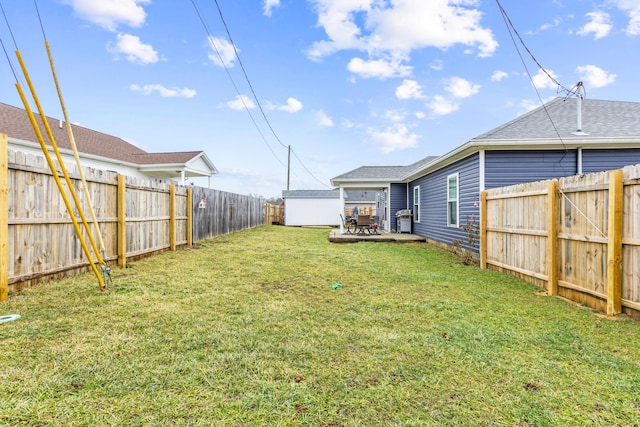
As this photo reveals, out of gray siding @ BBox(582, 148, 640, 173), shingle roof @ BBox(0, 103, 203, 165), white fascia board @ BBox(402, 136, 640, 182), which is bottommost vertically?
gray siding @ BBox(582, 148, 640, 173)

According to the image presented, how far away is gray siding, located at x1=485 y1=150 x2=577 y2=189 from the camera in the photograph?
727 centimetres

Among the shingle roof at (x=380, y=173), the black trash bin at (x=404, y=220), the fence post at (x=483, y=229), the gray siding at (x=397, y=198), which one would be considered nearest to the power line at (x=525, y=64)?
the fence post at (x=483, y=229)

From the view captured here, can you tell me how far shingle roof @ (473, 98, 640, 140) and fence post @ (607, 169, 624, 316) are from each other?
3.83m

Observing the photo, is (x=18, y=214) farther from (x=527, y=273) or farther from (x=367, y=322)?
(x=527, y=273)

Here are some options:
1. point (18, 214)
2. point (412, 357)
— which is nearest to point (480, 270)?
point (412, 357)

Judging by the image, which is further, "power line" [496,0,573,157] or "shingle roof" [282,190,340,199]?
"shingle roof" [282,190,340,199]

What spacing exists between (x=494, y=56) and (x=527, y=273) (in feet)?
23.1

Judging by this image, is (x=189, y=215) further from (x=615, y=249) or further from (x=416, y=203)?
(x=615, y=249)

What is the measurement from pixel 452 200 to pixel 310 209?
14690 millimetres

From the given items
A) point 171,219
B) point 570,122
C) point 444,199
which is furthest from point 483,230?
point 171,219

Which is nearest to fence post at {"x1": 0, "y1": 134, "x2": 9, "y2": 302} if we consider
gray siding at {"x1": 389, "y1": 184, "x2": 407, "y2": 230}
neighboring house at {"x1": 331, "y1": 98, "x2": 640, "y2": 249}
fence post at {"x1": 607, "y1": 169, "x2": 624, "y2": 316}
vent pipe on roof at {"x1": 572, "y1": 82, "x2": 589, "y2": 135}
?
fence post at {"x1": 607, "y1": 169, "x2": 624, "y2": 316}

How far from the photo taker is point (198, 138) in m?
18.4

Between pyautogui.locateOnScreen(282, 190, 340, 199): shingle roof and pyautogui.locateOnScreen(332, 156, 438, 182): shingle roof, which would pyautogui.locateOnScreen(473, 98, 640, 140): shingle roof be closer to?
pyautogui.locateOnScreen(332, 156, 438, 182): shingle roof

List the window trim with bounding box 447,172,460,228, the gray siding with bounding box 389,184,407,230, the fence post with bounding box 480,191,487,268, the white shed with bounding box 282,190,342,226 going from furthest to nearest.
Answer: the white shed with bounding box 282,190,342,226 < the gray siding with bounding box 389,184,407,230 < the window trim with bounding box 447,172,460,228 < the fence post with bounding box 480,191,487,268
